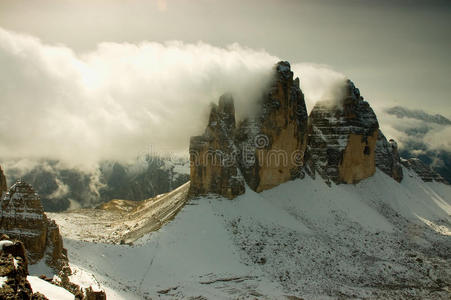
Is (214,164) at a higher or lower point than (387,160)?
lower

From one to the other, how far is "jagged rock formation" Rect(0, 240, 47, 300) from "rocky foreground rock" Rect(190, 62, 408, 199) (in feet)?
118

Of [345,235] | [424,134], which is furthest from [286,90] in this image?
[424,134]

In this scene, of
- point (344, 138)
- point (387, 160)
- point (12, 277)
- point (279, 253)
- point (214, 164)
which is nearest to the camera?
point (12, 277)

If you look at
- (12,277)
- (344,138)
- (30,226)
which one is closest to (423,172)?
(344,138)

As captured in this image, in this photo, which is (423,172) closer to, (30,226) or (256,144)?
(256,144)

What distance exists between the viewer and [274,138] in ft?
188

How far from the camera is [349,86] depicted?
71.0 meters

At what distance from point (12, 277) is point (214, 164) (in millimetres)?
37991

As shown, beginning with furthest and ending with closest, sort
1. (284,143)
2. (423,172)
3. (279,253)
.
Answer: (423,172)
(284,143)
(279,253)

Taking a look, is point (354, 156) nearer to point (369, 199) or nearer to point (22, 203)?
point (369, 199)

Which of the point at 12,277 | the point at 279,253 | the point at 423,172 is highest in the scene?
the point at 423,172

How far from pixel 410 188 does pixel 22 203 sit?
76.5 metres

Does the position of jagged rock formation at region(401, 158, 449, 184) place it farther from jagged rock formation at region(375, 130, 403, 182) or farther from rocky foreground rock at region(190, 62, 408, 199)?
rocky foreground rock at region(190, 62, 408, 199)

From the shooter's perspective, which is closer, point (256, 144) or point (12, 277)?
point (12, 277)
